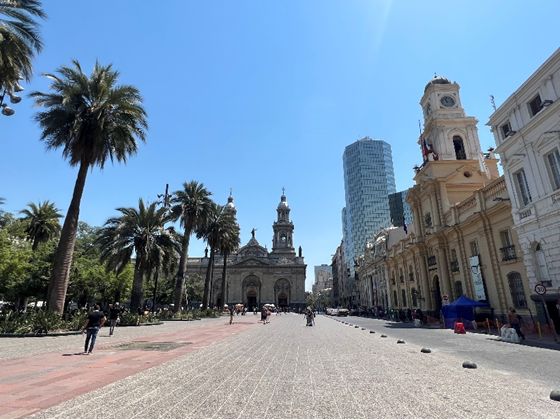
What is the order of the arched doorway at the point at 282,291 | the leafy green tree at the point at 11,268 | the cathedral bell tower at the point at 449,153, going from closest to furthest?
the leafy green tree at the point at 11,268, the cathedral bell tower at the point at 449,153, the arched doorway at the point at 282,291

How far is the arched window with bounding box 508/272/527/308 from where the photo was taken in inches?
797

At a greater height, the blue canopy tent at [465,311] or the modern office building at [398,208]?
the modern office building at [398,208]

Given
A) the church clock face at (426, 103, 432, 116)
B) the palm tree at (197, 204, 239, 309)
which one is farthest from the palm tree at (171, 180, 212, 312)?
the church clock face at (426, 103, 432, 116)

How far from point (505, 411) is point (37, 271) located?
36.6 m

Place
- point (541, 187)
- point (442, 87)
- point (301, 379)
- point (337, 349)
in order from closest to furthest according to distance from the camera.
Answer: point (301, 379)
point (337, 349)
point (541, 187)
point (442, 87)

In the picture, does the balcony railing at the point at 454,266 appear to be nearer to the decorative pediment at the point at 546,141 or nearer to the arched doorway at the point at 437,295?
the arched doorway at the point at 437,295

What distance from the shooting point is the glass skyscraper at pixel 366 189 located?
11150 cm

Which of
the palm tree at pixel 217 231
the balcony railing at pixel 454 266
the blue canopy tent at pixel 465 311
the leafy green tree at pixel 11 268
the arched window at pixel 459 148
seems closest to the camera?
the blue canopy tent at pixel 465 311

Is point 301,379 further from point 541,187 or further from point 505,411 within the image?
point 541,187

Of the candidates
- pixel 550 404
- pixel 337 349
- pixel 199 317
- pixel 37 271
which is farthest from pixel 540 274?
pixel 37 271

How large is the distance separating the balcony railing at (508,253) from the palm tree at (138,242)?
1004 inches

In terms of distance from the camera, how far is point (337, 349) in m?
12.0

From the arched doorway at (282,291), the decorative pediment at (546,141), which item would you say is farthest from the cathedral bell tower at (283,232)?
the decorative pediment at (546,141)

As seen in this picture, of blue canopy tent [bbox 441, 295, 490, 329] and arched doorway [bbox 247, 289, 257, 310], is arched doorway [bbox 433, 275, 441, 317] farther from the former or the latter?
arched doorway [bbox 247, 289, 257, 310]
